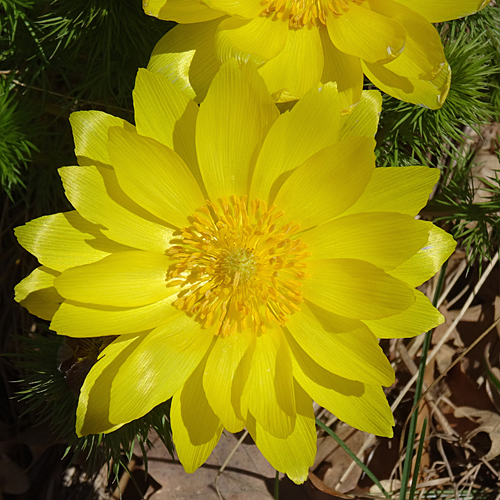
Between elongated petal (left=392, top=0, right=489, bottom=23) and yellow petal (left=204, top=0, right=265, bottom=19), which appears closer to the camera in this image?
yellow petal (left=204, top=0, right=265, bottom=19)

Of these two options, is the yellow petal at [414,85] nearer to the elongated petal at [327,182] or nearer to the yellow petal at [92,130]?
the elongated petal at [327,182]

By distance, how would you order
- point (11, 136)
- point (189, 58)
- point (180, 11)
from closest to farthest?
1. point (180, 11)
2. point (189, 58)
3. point (11, 136)

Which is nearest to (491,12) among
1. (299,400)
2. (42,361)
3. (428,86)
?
(428,86)

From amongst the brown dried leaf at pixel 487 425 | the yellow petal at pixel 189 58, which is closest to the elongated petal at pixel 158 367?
the yellow petal at pixel 189 58

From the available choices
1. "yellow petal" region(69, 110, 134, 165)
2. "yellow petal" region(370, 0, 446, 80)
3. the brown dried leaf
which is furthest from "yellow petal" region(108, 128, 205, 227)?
the brown dried leaf

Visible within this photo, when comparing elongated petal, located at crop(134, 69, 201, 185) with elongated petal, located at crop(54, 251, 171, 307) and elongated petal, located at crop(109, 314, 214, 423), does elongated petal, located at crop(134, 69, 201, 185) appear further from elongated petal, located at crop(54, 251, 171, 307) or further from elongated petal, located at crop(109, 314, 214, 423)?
elongated petal, located at crop(109, 314, 214, 423)

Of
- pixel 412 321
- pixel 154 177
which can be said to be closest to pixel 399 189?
pixel 412 321

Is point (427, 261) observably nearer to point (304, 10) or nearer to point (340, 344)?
point (340, 344)
